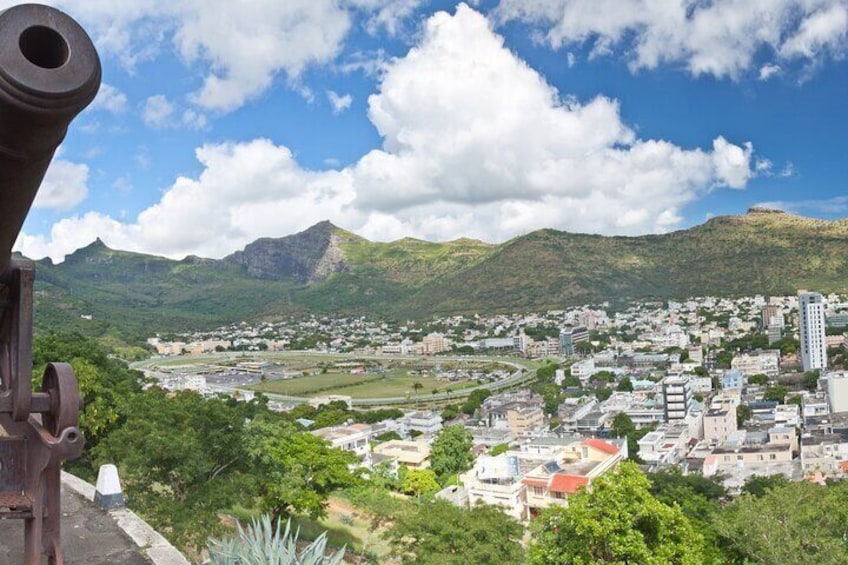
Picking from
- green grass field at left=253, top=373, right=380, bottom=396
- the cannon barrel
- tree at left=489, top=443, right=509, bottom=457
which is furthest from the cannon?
green grass field at left=253, top=373, right=380, bottom=396

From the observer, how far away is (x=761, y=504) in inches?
649

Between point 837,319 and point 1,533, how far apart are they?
10643 cm

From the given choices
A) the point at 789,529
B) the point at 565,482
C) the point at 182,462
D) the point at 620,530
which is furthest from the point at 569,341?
the point at 182,462

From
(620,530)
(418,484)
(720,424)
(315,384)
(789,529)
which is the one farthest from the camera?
(315,384)

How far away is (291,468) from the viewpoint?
54.9 ft

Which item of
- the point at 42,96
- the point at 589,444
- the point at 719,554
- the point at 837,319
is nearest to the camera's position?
the point at 42,96

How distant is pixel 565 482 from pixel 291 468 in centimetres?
1409

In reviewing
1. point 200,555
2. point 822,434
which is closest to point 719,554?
point 200,555

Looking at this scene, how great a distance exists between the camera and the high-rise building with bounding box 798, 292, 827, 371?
238 ft

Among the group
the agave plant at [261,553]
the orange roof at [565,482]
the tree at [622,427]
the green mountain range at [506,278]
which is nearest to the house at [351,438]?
the orange roof at [565,482]

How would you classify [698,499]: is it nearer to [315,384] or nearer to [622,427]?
[622,427]

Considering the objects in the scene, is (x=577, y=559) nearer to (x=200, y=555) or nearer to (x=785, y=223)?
(x=200, y=555)

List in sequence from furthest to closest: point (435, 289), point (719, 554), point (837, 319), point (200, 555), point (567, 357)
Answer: point (435, 289), point (567, 357), point (837, 319), point (719, 554), point (200, 555)

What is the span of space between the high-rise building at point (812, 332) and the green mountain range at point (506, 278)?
46450mm
